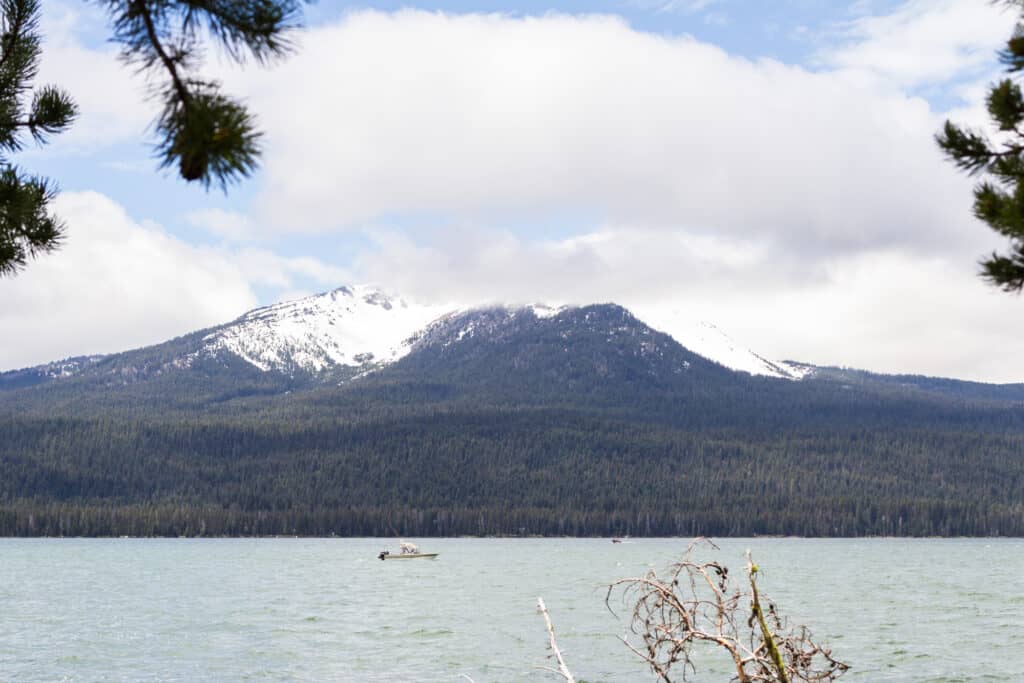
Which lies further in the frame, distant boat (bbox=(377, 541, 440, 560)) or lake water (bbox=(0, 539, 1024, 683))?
distant boat (bbox=(377, 541, 440, 560))

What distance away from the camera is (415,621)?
217ft

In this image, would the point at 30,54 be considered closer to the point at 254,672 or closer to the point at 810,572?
the point at 254,672

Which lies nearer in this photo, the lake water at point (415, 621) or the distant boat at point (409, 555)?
the lake water at point (415, 621)

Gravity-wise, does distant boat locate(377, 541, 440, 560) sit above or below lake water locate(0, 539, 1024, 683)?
above

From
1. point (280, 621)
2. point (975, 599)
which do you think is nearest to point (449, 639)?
point (280, 621)

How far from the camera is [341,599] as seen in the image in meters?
81.4

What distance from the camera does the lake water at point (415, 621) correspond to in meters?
46.2

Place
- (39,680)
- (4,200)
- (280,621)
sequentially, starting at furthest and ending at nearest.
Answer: (280,621), (39,680), (4,200)

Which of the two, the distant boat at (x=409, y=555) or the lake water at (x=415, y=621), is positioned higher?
the distant boat at (x=409, y=555)

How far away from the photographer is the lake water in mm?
46156

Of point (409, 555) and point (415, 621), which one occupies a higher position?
point (409, 555)

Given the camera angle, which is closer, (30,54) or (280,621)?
(30,54)

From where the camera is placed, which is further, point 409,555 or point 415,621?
point 409,555

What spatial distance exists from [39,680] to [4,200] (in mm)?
35852
